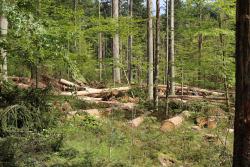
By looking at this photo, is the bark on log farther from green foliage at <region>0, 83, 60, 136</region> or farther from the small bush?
the small bush

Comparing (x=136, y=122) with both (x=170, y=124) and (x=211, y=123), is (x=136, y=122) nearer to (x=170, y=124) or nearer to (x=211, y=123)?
(x=170, y=124)

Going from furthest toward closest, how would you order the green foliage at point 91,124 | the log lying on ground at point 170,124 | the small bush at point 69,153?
1. the log lying on ground at point 170,124
2. the green foliage at point 91,124
3. the small bush at point 69,153

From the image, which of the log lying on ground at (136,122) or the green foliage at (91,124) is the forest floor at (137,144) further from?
the log lying on ground at (136,122)

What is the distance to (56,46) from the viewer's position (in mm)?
6746

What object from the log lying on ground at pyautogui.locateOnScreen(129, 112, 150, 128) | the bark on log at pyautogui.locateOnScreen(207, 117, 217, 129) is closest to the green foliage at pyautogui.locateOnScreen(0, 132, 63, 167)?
the log lying on ground at pyautogui.locateOnScreen(129, 112, 150, 128)

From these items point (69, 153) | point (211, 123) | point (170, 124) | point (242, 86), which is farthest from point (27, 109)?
point (211, 123)

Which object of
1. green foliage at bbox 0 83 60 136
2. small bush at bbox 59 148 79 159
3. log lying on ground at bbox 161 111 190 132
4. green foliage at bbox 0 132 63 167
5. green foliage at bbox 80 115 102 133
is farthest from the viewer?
log lying on ground at bbox 161 111 190 132

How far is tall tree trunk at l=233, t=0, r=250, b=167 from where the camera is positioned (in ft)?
14.2

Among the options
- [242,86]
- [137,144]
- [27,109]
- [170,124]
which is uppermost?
[242,86]

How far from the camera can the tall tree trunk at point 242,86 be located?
4.34 metres

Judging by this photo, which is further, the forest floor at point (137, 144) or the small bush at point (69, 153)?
the forest floor at point (137, 144)

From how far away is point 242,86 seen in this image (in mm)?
4395

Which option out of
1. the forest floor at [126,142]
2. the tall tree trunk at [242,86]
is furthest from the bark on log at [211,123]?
the tall tree trunk at [242,86]

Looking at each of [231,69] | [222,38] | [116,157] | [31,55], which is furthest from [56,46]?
[222,38]
